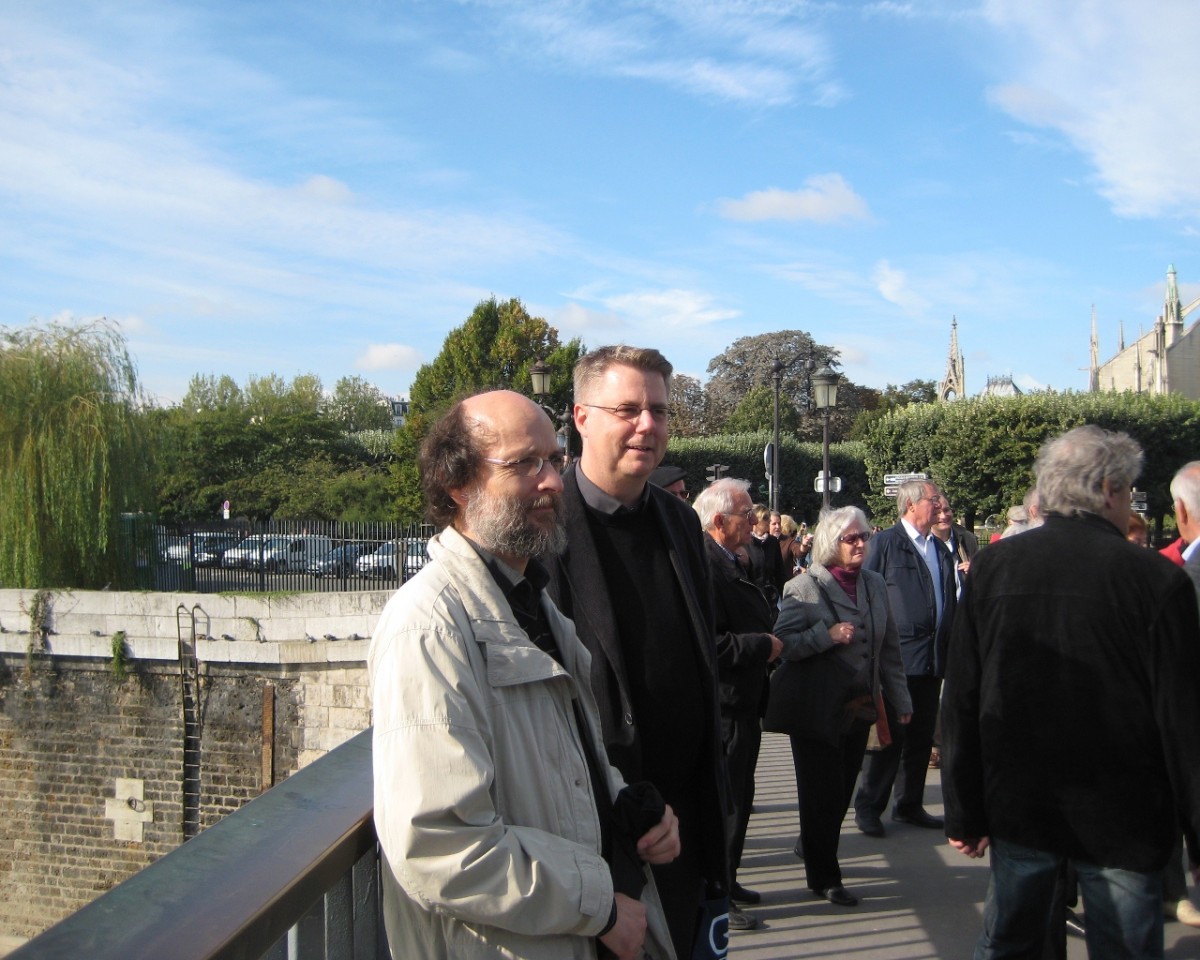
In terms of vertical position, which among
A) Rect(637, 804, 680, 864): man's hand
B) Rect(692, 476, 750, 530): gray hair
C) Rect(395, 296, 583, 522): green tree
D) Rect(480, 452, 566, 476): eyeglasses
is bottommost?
Rect(637, 804, 680, 864): man's hand

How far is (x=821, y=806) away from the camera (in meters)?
5.22

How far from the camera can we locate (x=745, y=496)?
5.25m

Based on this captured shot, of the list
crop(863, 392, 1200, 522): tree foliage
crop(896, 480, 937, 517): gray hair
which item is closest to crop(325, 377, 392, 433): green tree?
crop(863, 392, 1200, 522): tree foliage

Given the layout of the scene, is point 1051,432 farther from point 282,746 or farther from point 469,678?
point 469,678

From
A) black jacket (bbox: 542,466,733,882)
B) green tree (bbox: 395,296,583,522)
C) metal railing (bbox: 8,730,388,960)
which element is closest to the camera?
metal railing (bbox: 8,730,388,960)

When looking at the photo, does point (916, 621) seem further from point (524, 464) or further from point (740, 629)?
point (524, 464)

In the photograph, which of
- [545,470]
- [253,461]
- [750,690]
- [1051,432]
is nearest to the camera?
[545,470]

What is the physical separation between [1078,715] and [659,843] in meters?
1.57

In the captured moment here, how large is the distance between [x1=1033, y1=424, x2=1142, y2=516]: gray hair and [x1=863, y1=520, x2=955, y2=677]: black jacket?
131 inches

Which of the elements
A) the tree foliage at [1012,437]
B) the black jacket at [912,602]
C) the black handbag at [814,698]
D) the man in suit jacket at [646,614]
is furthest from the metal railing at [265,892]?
the tree foliage at [1012,437]

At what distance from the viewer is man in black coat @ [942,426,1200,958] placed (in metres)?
3.00

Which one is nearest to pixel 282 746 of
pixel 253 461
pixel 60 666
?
pixel 60 666

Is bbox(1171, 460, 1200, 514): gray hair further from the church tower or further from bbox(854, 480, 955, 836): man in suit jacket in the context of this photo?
the church tower

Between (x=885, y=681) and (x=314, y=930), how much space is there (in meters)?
4.42
